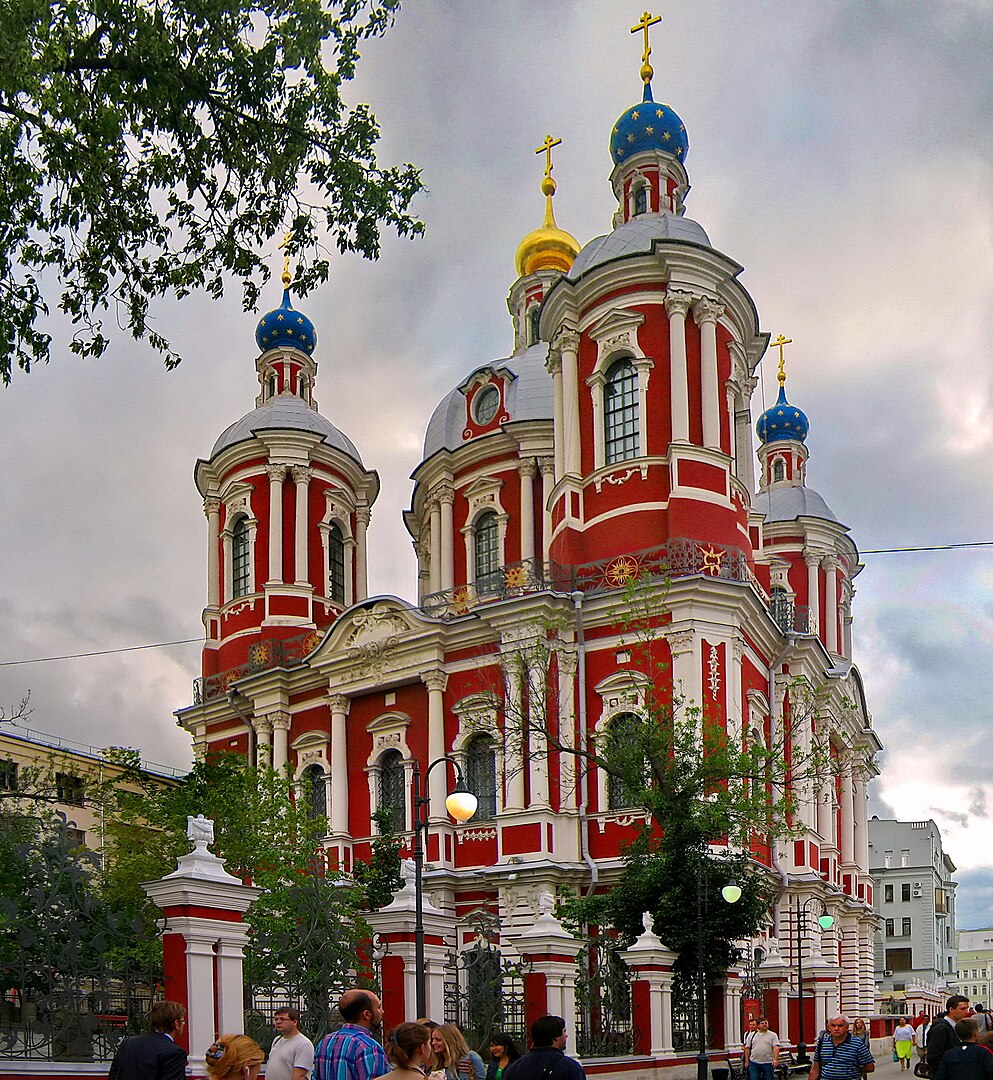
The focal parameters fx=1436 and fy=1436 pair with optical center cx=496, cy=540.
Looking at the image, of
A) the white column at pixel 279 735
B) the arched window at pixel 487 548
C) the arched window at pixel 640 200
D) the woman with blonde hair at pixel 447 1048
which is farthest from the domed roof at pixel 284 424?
the woman with blonde hair at pixel 447 1048

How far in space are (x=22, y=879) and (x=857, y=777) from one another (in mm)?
34071

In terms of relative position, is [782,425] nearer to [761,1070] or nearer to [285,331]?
[285,331]

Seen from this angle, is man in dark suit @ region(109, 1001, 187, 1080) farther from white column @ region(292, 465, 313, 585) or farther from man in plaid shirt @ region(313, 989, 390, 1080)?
white column @ region(292, 465, 313, 585)

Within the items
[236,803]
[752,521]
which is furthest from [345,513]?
[236,803]

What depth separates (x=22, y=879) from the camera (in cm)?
1327

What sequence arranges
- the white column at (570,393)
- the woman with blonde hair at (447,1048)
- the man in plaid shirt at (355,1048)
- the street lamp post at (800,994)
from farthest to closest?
the white column at (570,393) → the street lamp post at (800,994) → the woman with blonde hair at (447,1048) → the man in plaid shirt at (355,1048)

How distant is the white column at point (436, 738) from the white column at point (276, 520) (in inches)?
292

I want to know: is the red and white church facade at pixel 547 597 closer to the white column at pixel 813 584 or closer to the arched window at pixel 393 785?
the arched window at pixel 393 785

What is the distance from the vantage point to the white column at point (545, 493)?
33.3 m

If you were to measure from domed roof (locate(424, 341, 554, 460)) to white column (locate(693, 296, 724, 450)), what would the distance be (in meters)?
6.21

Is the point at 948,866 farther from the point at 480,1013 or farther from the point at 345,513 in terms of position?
the point at 480,1013

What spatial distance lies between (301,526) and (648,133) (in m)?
13.3

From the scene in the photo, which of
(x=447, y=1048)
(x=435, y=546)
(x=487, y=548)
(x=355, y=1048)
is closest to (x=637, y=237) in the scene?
(x=487, y=548)

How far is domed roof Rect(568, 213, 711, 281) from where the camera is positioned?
102ft
